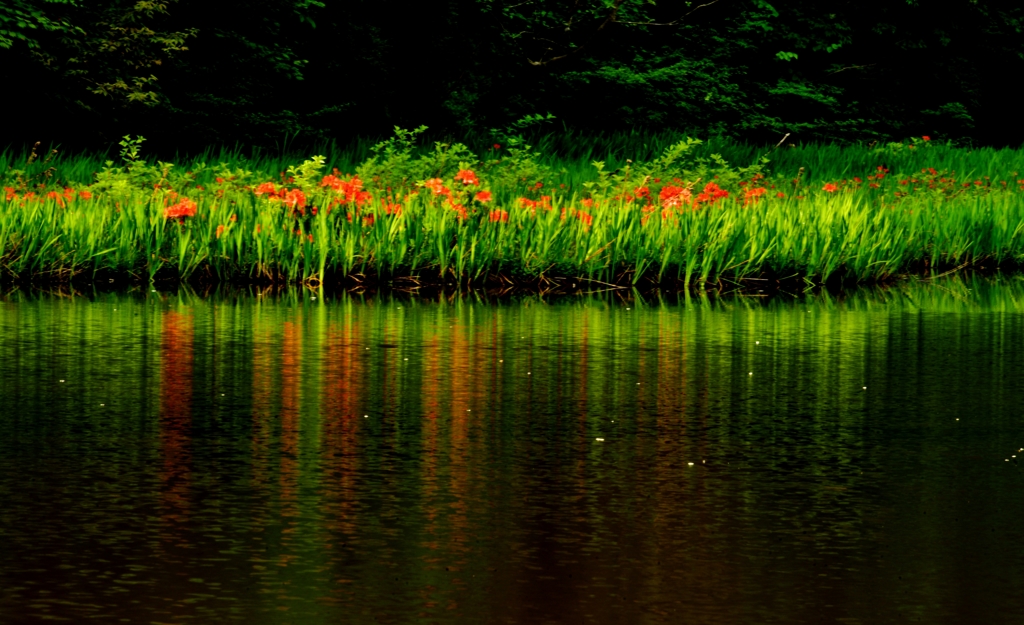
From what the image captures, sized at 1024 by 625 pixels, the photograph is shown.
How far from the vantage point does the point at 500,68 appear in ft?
109

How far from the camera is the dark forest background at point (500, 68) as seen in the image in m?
25.7

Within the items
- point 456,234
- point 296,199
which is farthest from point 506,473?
point 296,199

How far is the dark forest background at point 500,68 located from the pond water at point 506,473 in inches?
612

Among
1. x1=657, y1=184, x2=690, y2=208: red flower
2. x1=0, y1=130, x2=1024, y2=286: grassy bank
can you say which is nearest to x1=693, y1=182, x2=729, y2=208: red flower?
x1=0, y1=130, x2=1024, y2=286: grassy bank

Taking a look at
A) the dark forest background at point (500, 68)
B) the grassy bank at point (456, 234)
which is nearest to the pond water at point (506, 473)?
the grassy bank at point (456, 234)

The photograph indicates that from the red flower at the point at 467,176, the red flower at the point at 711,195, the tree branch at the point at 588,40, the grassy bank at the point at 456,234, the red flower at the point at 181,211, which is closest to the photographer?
the grassy bank at the point at 456,234

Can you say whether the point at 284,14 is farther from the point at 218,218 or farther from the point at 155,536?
the point at 155,536

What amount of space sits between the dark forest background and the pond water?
1554 cm

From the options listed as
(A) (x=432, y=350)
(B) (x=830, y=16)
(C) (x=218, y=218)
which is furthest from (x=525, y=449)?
(B) (x=830, y=16)

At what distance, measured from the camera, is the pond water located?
4492 mm

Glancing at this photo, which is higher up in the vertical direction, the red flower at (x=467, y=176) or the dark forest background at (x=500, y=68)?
the dark forest background at (x=500, y=68)

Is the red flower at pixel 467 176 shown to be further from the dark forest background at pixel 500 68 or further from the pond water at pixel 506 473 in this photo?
the dark forest background at pixel 500 68

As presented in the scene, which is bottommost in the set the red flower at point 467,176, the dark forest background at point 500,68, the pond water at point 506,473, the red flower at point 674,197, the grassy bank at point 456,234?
the pond water at point 506,473

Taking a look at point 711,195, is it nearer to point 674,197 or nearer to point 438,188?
point 674,197
